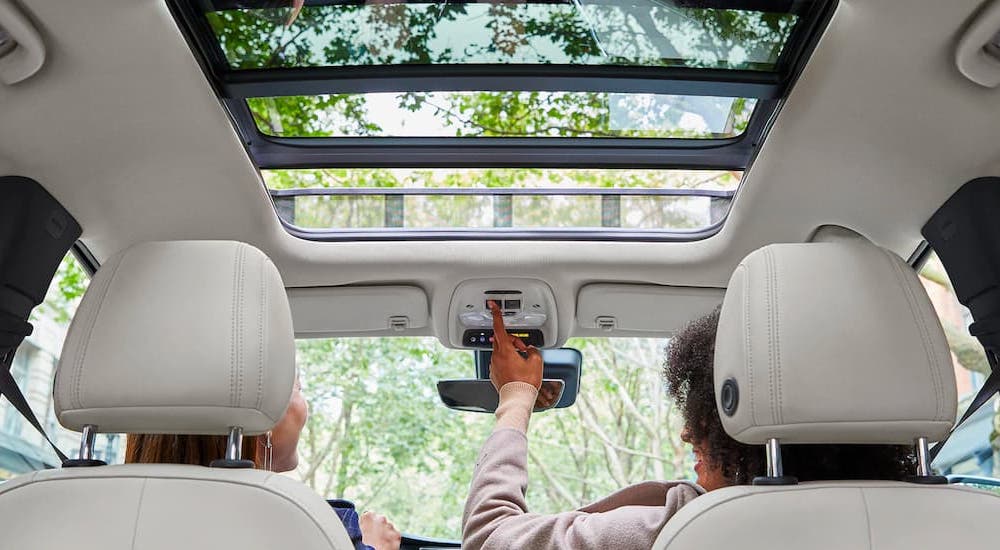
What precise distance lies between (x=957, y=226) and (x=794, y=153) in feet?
1.62

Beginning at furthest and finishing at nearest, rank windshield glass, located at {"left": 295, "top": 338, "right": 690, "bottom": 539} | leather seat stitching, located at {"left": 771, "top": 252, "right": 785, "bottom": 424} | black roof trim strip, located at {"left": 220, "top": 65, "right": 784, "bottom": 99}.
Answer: windshield glass, located at {"left": 295, "top": 338, "right": 690, "bottom": 539}, black roof trim strip, located at {"left": 220, "top": 65, "right": 784, "bottom": 99}, leather seat stitching, located at {"left": 771, "top": 252, "right": 785, "bottom": 424}

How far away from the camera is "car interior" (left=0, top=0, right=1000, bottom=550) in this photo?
1815mm

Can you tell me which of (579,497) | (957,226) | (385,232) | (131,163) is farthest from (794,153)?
(579,497)

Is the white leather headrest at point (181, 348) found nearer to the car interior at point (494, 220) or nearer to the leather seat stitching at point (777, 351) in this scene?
the car interior at point (494, 220)

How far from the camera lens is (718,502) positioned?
182 centimetres

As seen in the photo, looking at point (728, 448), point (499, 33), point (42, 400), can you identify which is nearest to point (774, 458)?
point (728, 448)

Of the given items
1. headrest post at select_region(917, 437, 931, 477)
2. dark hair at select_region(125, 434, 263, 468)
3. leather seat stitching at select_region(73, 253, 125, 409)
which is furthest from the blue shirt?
headrest post at select_region(917, 437, 931, 477)

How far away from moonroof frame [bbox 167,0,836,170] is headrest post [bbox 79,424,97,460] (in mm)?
927

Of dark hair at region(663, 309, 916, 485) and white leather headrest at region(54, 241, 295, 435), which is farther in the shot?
dark hair at region(663, 309, 916, 485)

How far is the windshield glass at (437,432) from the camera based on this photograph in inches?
410

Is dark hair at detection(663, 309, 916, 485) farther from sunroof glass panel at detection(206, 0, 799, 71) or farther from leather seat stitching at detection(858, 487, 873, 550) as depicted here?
sunroof glass panel at detection(206, 0, 799, 71)

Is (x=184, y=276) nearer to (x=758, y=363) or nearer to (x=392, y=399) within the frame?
(x=758, y=363)

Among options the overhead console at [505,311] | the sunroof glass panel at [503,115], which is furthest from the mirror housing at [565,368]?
the sunroof glass panel at [503,115]

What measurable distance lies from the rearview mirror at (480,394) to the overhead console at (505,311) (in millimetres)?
253
